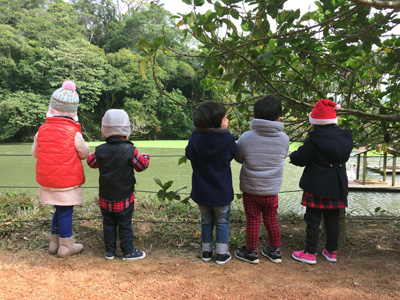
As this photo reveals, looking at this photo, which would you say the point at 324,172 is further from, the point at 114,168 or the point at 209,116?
the point at 114,168

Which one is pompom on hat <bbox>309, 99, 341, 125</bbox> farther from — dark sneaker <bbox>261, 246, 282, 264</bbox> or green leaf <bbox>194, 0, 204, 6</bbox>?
green leaf <bbox>194, 0, 204, 6</bbox>

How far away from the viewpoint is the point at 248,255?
1903 millimetres

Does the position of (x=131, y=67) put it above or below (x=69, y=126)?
above

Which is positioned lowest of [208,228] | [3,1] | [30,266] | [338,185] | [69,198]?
[30,266]

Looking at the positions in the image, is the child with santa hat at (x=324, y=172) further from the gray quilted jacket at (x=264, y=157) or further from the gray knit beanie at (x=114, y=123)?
the gray knit beanie at (x=114, y=123)

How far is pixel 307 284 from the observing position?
5.34 feet

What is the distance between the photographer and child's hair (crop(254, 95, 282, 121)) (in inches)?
72.8

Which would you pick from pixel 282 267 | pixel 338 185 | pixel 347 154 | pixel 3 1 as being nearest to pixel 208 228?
pixel 282 267

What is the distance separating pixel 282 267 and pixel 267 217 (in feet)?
0.98

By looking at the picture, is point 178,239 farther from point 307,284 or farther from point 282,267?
point 307,284

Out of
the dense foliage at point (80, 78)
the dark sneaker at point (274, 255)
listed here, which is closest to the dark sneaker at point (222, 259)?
the dark sneaker at point (274, 255)

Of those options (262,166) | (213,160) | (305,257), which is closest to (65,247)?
(213,160)

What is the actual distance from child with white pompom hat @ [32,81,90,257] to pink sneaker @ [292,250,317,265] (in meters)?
1.41

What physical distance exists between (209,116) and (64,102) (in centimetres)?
90
